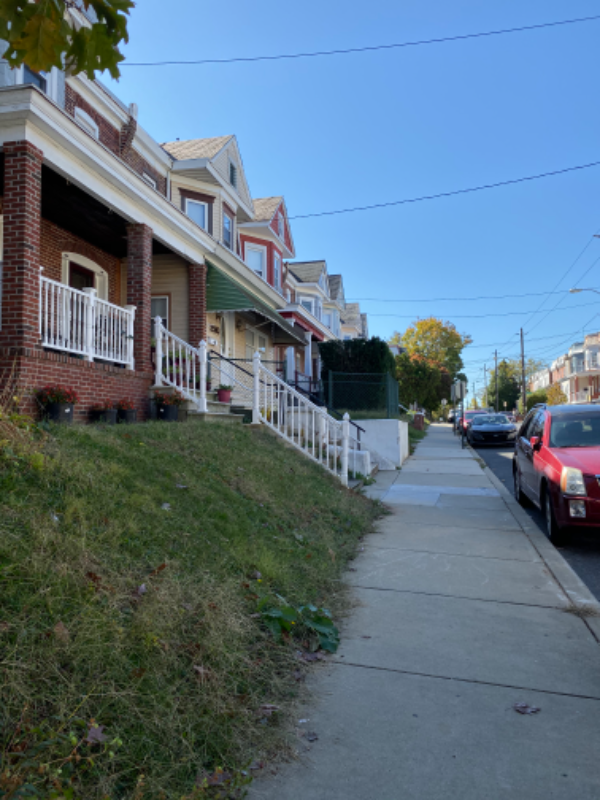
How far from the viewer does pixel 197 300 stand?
1313 cm

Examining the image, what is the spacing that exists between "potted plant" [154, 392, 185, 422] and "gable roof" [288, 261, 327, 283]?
2390 cm

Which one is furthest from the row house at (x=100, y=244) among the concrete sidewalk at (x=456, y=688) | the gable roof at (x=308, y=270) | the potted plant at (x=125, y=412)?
the gable roof at (x=308, y=270)

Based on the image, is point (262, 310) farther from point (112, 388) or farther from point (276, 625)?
point (276, 625)

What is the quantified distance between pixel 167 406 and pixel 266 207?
16070mm

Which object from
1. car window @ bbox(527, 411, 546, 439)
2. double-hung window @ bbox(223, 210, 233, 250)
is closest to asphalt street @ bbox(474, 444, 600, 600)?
car window @ bbox(527, 411, 546, 439)

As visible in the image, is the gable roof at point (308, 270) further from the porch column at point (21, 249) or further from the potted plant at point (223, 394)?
the porch column at point (21, 249)

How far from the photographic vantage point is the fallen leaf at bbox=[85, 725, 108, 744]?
2.27 metres

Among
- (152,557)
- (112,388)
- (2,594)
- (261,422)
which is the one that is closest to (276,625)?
(152,557)

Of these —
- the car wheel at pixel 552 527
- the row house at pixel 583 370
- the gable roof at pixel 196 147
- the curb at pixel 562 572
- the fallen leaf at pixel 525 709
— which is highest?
the gable roof at pixel 196 147

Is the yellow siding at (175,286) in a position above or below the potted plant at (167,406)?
above

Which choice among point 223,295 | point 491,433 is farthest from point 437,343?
point 223,295

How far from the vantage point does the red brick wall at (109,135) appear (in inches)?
466

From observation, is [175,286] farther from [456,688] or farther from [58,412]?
[456,688]

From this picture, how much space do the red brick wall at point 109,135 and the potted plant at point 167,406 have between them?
4.59m
